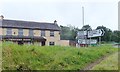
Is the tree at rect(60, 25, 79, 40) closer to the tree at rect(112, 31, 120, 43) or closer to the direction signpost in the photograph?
the tree at rect(112, 31, 120, 43)

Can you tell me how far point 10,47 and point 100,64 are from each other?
484cm

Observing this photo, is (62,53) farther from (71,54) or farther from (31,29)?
(31,29)

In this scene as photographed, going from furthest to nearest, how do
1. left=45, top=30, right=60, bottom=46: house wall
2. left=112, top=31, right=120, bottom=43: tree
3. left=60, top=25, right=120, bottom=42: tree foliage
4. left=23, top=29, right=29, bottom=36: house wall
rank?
left=60, top=25, right=120, bottom=42: tree foliage < left=112, top=31, right=120, bottom=43: tree < left=45, top=30, right=60, bottom=46: house wall < left=23, top=29, right=29, bottom=36: house wall

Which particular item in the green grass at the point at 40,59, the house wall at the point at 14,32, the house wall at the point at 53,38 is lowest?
the green grass at the point at 40,59

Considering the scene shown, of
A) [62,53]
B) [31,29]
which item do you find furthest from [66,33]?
[62,53]

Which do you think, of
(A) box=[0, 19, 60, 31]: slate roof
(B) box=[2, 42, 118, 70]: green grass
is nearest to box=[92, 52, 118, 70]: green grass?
(B) box=[2, 42, 118, 70]: green grass

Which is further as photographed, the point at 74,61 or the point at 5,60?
the point at 74,61

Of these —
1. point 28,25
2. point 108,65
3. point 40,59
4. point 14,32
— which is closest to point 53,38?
point 28,25

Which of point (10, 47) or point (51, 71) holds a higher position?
point (10, 47)

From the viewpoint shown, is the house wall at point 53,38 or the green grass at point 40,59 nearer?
the green grass at point 40,59

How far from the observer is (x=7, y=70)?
12.4 m

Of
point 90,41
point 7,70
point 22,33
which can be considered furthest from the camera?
point 22,33

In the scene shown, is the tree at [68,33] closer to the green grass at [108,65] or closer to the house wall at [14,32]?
the house wall at [14,32]

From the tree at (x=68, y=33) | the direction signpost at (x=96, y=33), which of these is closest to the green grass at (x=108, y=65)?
the direction signpost at (x=96, y=33)
